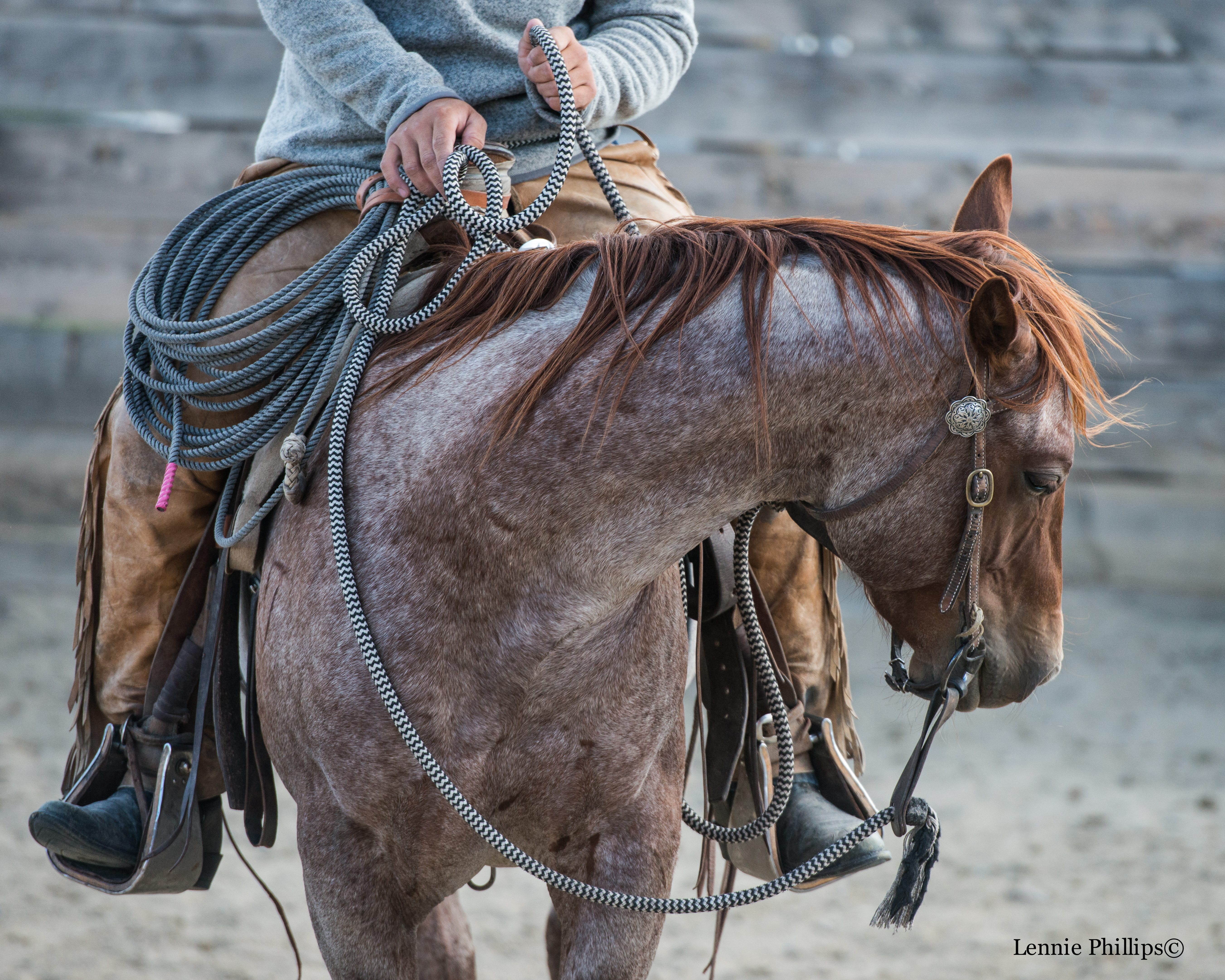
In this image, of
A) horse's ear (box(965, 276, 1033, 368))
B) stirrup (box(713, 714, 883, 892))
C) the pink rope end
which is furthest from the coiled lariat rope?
horse's ear (box(965, 276, 1033, 368))

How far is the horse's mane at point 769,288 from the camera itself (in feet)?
3.76

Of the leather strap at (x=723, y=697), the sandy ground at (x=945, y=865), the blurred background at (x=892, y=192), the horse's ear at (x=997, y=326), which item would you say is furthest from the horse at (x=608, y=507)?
the blurred background at (x=892, y=192)

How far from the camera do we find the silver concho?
1107 mm

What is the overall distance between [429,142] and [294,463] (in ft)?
1.48

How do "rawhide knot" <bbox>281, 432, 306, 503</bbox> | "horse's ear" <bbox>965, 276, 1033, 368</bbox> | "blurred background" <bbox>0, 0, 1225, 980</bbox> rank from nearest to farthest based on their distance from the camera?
1. "horse's ear" <bbox>965, 276, 1033, 368</bbox>
2. "rawhide knot" <bbox>281, 432, 306, 503</bbox>
3. "blurred background" <bbox>0, 0, 1225, 980</bbox>

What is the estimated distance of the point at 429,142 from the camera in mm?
1402

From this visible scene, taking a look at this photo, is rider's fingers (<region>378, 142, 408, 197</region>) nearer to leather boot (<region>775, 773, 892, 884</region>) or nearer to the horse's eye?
the horse's eye

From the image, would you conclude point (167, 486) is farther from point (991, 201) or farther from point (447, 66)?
point (991, 201)

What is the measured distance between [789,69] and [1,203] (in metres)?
3.32

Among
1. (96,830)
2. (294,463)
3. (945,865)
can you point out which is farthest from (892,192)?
(96,830)

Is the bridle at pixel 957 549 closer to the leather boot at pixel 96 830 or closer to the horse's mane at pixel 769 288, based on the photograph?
the horse's mane at pixel 769 288

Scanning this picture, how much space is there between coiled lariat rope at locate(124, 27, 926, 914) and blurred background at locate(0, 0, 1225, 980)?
2776 mm

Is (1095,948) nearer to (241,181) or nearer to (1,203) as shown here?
(241,181)

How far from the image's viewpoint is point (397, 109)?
1.44m
